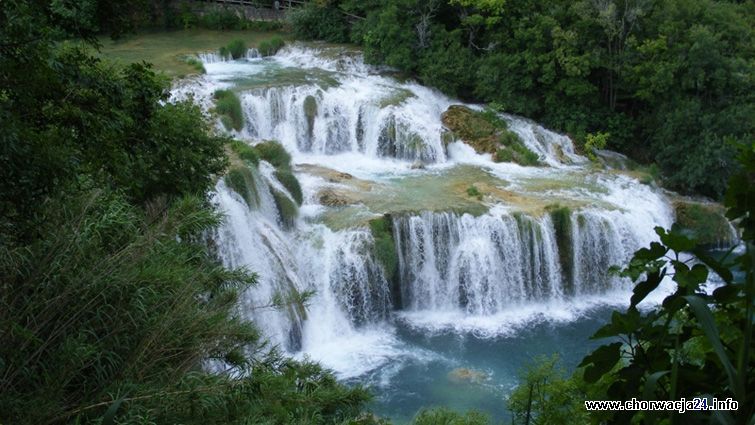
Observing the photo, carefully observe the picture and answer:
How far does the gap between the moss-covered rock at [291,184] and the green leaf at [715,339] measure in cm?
1275

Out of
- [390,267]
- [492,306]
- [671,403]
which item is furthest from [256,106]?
[671,403]

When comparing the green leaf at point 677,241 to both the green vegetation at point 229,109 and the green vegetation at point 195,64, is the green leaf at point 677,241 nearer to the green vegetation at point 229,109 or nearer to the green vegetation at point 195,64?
the green vegetation at point 229,109

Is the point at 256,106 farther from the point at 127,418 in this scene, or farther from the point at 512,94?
the point at 127,418

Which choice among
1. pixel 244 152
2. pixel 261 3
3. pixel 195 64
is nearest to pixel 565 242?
pixel 244 152

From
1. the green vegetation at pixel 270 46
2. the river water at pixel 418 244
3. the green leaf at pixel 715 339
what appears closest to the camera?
the green leaf at pixel 715 339

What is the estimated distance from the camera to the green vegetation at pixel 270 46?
76.6 ft

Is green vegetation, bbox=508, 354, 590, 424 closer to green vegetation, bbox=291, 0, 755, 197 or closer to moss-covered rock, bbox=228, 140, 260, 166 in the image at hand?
moss-covered rock, bbox=228, 140, 260, 166

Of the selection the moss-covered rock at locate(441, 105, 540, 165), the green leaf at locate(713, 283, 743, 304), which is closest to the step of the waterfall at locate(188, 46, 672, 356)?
the moss-covered rock at locate(441, 105, 540, 165)

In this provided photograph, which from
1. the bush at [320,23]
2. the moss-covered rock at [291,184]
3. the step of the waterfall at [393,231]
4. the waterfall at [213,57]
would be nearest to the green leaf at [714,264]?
the step of the waterfall at [393,231]

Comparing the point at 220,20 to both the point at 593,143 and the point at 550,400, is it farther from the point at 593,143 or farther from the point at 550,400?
the point at 550,400

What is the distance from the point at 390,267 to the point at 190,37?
15152mm

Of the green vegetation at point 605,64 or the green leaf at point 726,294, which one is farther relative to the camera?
the green vegetation at point 605,64

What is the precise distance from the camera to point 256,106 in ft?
58.0

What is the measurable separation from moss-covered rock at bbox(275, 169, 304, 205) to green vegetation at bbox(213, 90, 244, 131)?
303 cm
